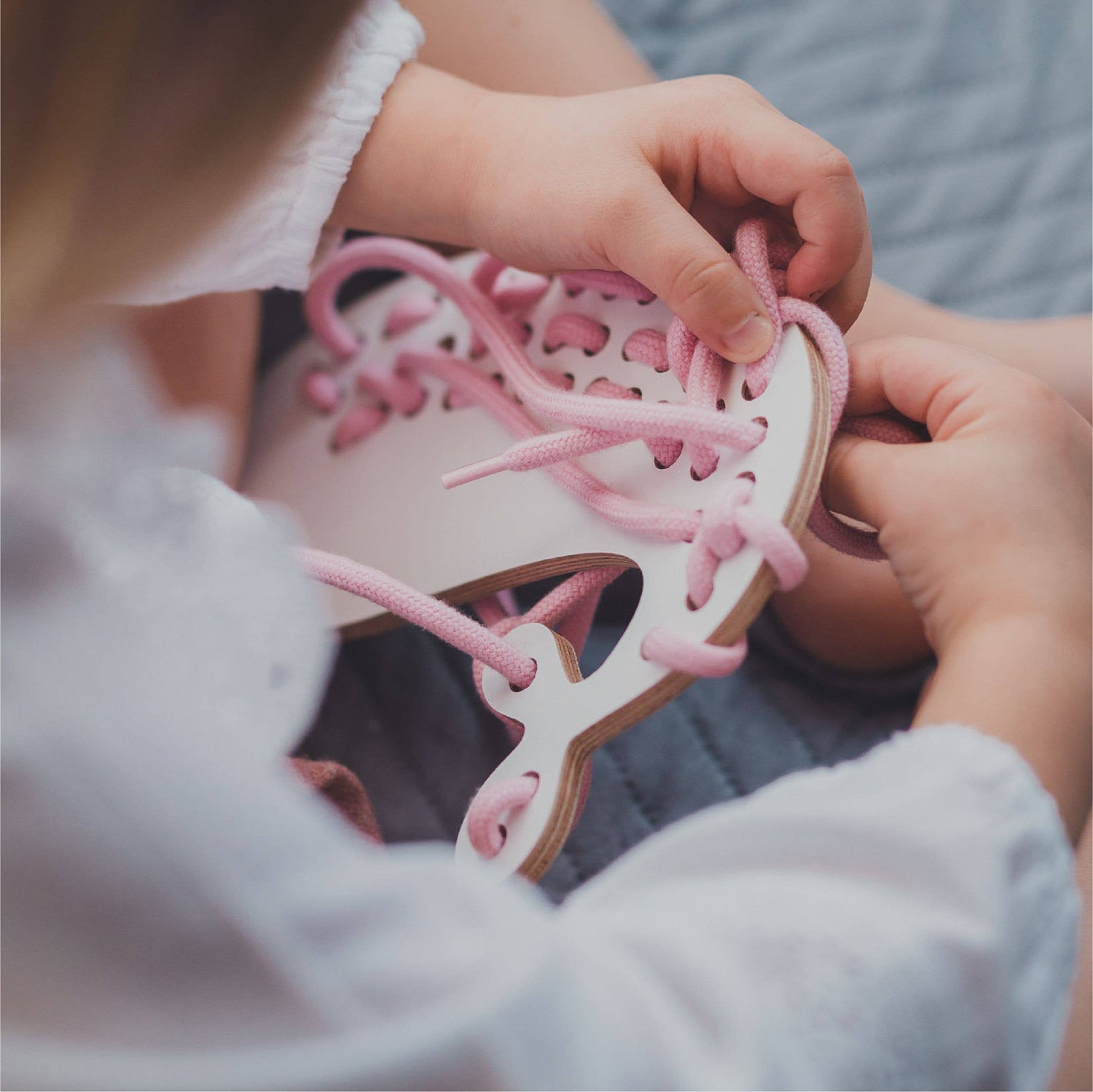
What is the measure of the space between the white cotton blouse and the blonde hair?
83 mm

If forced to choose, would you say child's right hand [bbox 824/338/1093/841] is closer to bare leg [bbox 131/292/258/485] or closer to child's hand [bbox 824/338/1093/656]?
child's hand [bbox 824/338/1093/656]

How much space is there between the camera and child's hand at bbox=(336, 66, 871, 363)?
33 centimetres

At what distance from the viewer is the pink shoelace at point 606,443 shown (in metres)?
0.31

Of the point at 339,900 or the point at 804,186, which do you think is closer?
the point at 339,900

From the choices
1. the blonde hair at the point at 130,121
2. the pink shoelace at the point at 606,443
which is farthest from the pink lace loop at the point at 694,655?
the blonde hair at the point at 130,121

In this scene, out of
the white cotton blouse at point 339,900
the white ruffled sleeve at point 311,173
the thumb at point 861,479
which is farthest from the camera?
the white ruffled sleeve at point 311,173

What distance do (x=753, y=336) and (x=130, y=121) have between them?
0.27m

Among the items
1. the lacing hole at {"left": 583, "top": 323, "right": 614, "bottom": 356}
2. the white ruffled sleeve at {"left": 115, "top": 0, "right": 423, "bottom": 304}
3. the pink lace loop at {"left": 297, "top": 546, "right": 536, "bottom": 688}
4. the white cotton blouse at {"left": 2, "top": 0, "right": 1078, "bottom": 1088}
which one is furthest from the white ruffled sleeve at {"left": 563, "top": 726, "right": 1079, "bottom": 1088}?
the white ruffled sleeve at {"left": 115, "top": 0, "right": 423, "bottom": 304}

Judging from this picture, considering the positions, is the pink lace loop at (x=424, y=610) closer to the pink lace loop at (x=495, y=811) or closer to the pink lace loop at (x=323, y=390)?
the pink lace loop at (x=495, y=811)

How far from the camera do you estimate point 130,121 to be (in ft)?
1.30

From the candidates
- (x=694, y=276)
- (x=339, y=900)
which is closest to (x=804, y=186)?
(x=694, y=276)

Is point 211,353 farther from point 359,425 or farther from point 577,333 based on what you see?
point 577,333

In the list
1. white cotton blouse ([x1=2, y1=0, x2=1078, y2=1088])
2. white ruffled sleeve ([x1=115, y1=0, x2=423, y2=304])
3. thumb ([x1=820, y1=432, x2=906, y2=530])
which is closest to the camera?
white cotton blouse ([x1=2, y1=0, x2=1078, y2=1088])

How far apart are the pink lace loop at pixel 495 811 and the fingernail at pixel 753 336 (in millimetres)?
169
